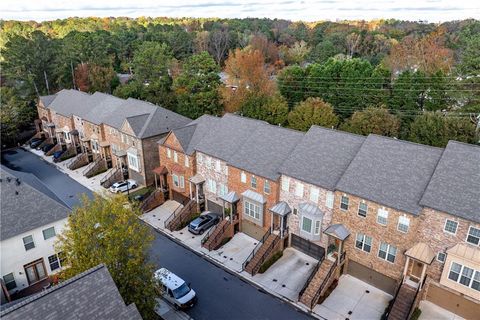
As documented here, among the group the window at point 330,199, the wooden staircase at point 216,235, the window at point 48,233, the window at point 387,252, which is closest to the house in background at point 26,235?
the window at point 48,233

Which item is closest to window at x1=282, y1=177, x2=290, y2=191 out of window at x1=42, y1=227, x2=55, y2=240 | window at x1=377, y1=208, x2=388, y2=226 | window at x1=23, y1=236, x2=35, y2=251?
window at x1=377, y1=208, x2=388, y2=226

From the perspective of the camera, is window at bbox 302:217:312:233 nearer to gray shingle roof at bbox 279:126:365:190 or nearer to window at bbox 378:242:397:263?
gray shingle roof at bbox 279:126:365:190

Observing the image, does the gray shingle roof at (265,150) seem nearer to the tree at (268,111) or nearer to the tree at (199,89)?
the tree at (268,111)

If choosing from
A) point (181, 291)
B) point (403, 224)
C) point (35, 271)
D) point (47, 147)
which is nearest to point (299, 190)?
point (403, 224)

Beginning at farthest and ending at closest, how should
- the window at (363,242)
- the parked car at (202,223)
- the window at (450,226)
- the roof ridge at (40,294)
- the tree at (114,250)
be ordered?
the parked car at (202,223), the window at (363,242), the window at (450,226), the tree at (114,250), the roof ridge at (40,294)

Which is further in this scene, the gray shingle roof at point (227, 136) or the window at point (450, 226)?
the gray shingle roof at point (227, 136)
